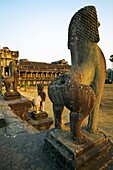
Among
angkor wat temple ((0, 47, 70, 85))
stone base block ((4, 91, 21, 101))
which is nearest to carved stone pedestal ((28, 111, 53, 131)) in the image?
stone base block ((4, 91, 21, 101))

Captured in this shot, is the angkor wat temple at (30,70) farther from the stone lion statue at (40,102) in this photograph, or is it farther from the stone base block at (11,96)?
the stone lion statue at (40,102)

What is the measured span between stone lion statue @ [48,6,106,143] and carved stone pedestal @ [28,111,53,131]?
10.5ft

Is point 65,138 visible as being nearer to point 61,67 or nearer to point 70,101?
point 70,101

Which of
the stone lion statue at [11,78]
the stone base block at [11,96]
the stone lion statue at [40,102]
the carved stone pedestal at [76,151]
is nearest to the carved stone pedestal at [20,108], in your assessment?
the stone lion statue at [40,102]

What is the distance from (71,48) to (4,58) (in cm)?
2567

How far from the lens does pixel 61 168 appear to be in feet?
4.83

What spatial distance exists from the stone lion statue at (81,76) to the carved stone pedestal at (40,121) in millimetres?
3204

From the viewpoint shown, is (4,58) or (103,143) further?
(4,58)

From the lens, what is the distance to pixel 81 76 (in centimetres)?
154

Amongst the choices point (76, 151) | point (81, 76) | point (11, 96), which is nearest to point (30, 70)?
point (11, 96)

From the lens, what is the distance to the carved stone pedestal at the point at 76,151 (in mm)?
1372

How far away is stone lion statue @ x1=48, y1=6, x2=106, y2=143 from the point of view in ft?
4.63

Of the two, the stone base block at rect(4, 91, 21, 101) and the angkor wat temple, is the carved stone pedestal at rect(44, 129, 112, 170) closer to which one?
the stone base block at rect(4, 91, 21, 101)

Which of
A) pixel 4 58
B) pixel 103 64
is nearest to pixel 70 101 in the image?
pixel 103 64
